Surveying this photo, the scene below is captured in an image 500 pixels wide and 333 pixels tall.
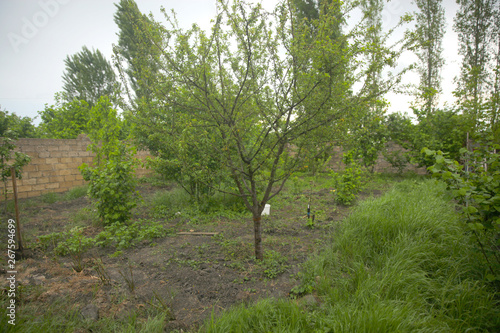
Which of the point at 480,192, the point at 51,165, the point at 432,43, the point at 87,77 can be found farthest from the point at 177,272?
the point at 87,77

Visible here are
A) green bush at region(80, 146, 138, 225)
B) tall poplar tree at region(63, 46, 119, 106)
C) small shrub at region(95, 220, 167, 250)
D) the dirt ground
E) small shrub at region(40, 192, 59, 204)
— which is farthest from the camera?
tall poplar tree at region(63, 46, 119, 106)

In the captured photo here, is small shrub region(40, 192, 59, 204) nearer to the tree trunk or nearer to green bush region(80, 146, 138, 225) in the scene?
green bush region(80, 146, 138, 225)

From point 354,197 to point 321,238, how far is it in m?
2.39

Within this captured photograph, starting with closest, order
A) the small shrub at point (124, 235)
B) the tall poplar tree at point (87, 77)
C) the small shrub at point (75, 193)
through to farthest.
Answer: the small shrub at point (124, 235) < the small shrub at point (75, 193) < the tall poplar tree at point (87, 77)

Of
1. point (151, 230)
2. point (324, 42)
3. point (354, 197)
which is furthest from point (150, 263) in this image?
point (354, 197)

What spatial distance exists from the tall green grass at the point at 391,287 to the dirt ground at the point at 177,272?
1.06 feet

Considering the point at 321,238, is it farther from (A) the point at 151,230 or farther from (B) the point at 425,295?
(A) the point at 151,230

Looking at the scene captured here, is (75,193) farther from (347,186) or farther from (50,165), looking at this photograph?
(347,186)

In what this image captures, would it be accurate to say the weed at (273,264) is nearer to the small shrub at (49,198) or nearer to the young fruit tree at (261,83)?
the young fruit tree at (261,83)

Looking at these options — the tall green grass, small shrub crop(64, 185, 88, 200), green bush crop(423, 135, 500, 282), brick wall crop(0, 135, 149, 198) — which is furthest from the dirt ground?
brick wall crop(0, 135, 149, 198)

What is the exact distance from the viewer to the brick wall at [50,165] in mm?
6410

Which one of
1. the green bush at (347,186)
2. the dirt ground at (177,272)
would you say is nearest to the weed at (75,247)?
the dirt ground at (177,272)

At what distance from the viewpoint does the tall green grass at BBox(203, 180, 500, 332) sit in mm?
1864

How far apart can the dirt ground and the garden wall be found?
2.48 meters
